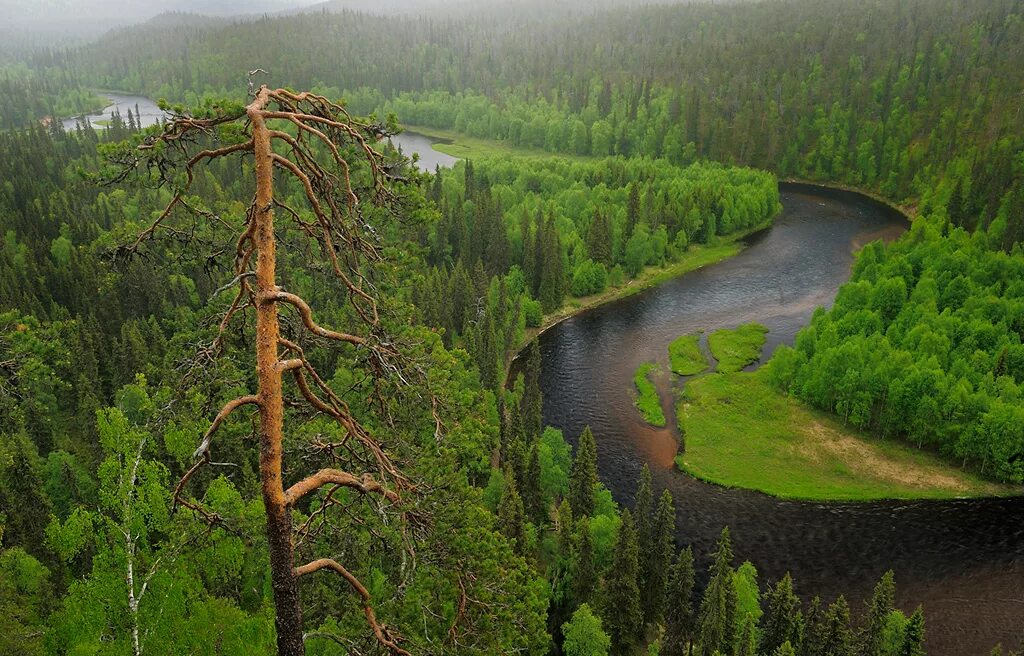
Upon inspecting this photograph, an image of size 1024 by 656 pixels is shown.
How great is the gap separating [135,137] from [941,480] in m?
75.9

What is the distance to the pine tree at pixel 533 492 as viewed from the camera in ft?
181

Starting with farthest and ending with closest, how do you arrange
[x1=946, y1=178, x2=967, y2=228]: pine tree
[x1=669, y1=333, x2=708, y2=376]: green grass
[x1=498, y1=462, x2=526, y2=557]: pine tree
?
[x1=946, y1=178, x2=967, y2=228]: pine tree, [x1=669, y1=333, x2=708, y2=376]: green grass, [x1=498, y1=462, x2=526, y2=557]: pine tree

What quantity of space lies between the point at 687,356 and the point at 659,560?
44217 mm

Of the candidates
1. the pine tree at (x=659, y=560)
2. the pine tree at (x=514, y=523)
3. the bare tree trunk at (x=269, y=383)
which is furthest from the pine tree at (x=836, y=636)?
the bare tree trunk at (x=269, y=383)

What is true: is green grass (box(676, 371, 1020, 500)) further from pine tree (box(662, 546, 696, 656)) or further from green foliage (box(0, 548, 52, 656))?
green foliage (box(0, 548, 52, 656))

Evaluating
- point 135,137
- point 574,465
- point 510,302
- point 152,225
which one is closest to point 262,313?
point 152,225

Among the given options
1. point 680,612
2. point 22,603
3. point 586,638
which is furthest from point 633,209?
point 22,603

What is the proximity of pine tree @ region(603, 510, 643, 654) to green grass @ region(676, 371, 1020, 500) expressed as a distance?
960 inches

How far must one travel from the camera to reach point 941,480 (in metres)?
66.2

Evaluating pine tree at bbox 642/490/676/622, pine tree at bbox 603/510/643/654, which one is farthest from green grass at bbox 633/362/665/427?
pine tree at bbox 603/510/643/654

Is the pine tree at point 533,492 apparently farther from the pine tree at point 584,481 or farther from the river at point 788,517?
the river at point 788,517

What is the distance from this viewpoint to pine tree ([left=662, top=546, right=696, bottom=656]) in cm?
4528

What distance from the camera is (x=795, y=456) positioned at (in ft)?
229

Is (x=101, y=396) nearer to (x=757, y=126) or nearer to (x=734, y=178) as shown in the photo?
(x=734, y=178)
